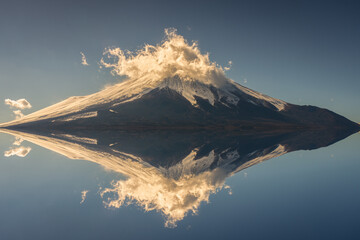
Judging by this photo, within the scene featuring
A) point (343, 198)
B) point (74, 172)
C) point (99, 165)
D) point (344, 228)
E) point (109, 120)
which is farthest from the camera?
point (109, 120)

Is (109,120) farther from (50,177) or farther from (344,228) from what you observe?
(344,228)

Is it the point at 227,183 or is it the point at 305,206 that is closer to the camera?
the point at 305,206

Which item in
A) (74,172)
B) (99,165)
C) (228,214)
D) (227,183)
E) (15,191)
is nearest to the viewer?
(228,214)

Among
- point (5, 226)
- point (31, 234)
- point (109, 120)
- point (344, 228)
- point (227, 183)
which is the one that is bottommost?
point (344, 228)

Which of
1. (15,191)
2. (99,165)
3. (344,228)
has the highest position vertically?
(99,165)

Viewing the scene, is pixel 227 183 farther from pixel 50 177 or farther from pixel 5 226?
pixel 50 177

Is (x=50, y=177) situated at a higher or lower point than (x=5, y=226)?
higher

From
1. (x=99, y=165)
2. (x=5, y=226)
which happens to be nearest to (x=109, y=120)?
(x=99, y=165)

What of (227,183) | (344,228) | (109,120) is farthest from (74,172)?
(109,120)

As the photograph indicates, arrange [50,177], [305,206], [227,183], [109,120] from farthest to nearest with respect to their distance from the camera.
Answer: [109,120], [50,177], [227,183], [305,206]
